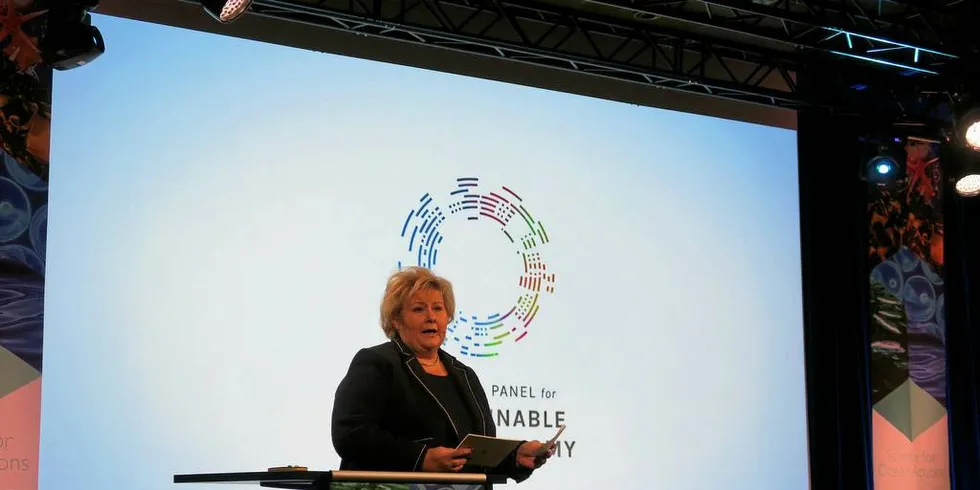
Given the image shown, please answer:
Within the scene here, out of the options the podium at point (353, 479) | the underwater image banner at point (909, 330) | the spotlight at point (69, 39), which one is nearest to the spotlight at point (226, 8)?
the spotlight at point (69, 39)

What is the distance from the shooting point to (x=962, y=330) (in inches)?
297

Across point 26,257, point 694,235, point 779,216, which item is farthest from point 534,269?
point 26,257

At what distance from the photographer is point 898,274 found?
295 inches

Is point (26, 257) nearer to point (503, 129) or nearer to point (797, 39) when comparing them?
point (503, 129)

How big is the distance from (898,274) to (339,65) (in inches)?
155

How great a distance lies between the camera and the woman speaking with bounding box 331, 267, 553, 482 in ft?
12.2

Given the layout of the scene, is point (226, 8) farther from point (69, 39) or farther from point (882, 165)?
point (882, 165)

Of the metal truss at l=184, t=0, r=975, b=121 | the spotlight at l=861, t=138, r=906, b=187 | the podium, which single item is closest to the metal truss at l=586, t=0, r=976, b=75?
the metal truss at l=184, t=0, r=975, b=121

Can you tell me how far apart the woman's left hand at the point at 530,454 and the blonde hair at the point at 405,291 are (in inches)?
29.7

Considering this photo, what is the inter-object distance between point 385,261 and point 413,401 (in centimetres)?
171

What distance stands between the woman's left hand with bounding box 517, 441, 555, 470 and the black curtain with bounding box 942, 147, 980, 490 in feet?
14.8

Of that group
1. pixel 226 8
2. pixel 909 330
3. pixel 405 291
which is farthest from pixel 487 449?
pixel 909 330

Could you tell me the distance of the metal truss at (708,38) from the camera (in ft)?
19.4

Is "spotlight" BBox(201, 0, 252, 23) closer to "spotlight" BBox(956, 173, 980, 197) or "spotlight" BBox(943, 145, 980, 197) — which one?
"spotlight" BBox(943, 145, 980, 197)
